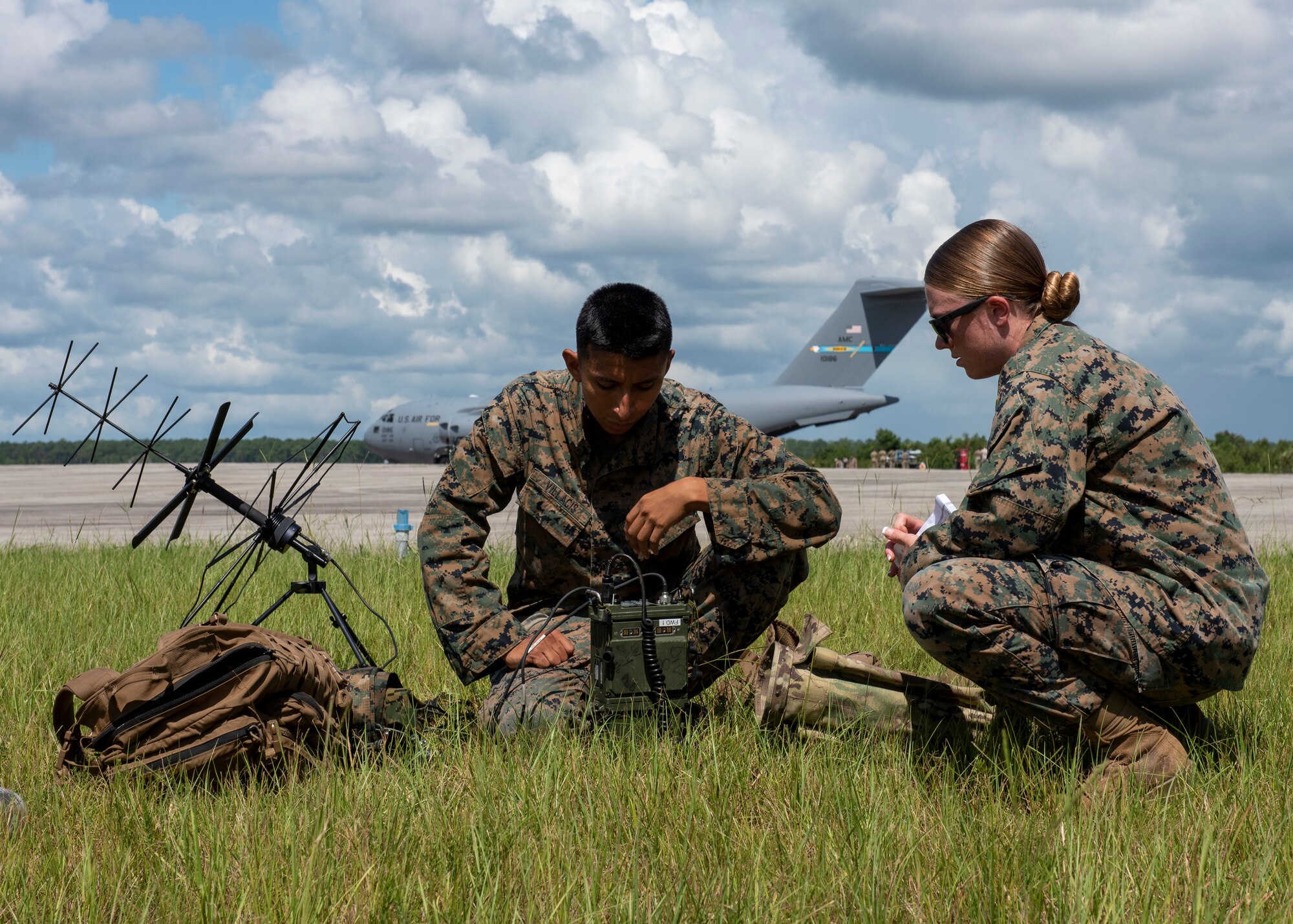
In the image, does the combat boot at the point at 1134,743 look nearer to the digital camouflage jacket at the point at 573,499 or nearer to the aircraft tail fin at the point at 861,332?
the digital camouflage jacket at the point at 573,499

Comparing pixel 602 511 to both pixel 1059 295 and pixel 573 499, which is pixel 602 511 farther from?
pixel 1059 295

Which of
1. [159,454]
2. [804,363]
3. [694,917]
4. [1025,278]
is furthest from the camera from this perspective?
[804,363]

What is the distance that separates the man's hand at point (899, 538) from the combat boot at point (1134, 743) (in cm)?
69

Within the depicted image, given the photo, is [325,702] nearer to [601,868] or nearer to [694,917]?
[601,868]

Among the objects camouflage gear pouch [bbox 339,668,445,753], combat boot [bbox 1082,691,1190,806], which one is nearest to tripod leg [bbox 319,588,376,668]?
camouflage gear pouch [bbox 339,668,445,753]

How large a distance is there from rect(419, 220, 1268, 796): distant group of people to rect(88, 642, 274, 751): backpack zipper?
75 cm

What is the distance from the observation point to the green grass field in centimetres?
211

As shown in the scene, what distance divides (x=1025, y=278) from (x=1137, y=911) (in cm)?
171

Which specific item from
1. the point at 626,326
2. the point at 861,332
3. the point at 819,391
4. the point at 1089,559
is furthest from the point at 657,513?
the point at 861,332

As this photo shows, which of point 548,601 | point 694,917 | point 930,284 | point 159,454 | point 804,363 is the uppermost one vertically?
point 804,363

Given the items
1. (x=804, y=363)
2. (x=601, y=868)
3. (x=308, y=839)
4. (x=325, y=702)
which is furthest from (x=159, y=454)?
(x=804, y=363)

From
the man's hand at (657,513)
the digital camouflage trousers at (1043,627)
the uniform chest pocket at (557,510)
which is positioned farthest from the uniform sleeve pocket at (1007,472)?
the uniform chest pocket at (557,510)

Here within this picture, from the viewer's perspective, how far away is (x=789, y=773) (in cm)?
288

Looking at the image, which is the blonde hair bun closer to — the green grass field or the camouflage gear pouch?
the green grass field
